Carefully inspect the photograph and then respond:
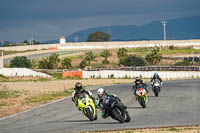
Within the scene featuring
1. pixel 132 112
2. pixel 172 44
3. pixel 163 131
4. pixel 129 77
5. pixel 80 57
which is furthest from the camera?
pixel 172 44

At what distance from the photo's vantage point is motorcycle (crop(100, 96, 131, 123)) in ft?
51.0

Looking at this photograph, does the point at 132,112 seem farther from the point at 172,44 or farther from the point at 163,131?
the point at 172,44

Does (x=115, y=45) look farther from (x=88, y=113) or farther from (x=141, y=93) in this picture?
(x=88, y=113)

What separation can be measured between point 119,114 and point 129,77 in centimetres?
4338

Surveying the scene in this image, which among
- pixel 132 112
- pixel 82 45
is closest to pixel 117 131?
pixel 132 112

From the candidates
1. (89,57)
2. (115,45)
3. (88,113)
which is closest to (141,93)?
(88,113)

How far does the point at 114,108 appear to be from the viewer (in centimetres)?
1566

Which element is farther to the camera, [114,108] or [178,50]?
[178,50]

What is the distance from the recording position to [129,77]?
58.9m

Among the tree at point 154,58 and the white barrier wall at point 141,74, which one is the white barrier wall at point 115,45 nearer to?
the tree at point 154,58

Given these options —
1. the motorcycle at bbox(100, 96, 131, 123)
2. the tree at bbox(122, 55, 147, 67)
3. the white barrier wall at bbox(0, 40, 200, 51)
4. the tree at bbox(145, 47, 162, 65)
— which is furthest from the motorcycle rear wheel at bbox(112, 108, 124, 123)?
the white barrier wall at bbox(0, 40, 200, 51)

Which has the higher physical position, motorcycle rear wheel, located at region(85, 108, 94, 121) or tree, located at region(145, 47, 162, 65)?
tree, located at region(145, 47, 162, 65)

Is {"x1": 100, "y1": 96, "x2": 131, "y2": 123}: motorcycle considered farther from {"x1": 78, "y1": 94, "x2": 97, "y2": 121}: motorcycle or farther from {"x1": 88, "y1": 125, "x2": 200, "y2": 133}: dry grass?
{"x1": 88, "y1": 125, "x2": 200, "y2": 133}: dry grass

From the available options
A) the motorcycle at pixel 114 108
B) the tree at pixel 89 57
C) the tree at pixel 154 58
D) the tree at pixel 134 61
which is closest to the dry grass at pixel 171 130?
the motorcycle at pixel 114 108
